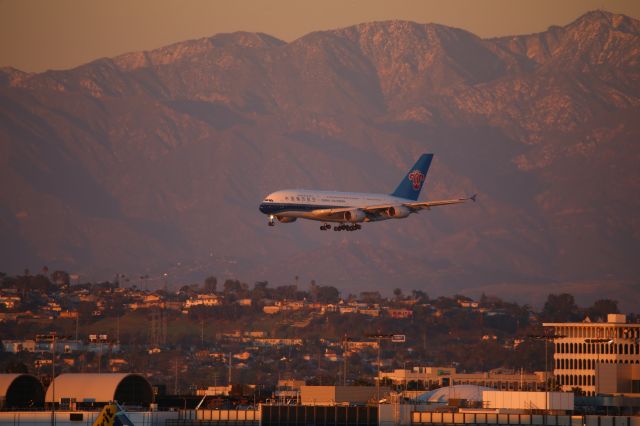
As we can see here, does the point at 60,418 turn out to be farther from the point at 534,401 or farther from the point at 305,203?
the point at 305,203

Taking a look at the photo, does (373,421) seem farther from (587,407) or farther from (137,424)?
(587,407)

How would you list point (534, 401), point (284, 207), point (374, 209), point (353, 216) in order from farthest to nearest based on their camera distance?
point (374, 209) → point (353, 216) → point (284, 207) → point (534, 401)

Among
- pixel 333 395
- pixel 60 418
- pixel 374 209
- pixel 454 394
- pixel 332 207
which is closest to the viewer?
pixel 60 418

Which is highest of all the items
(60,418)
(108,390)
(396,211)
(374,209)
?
(374,209)

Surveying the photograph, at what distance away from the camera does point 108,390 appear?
401 ft

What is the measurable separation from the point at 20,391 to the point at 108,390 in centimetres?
953

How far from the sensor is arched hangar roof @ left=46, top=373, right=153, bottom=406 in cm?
12250

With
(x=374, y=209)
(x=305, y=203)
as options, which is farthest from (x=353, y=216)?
(x=305, y=203)

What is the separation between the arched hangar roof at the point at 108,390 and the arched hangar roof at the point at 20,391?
319cm

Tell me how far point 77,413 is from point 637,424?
36.6 m

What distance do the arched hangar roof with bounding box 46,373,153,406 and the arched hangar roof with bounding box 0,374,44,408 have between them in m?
3.19

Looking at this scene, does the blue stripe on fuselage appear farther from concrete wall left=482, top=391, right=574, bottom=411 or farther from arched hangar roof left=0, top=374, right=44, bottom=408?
concrete wall left=482, top=391, right=574, bottom=411

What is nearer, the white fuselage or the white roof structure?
the white roof structure

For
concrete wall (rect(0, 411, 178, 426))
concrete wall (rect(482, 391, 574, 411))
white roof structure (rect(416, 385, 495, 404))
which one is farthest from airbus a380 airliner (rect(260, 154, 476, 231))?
concrete wall (rect(0, 411, 178, 426))
